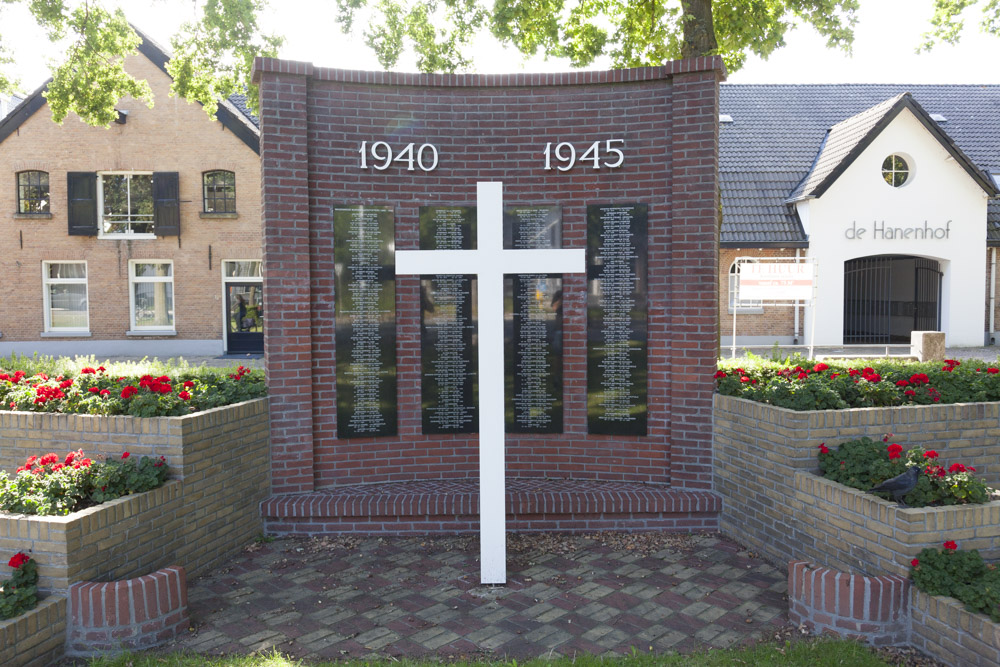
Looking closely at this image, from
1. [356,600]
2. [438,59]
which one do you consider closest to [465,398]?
[356,600]

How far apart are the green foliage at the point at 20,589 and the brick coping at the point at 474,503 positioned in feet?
6.44

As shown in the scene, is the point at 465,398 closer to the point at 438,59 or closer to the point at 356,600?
the point at 356,600

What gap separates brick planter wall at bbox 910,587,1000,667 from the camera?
338cm

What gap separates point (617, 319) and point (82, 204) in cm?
2022

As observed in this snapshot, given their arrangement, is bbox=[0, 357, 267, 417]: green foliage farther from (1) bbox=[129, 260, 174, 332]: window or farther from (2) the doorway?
(1) bbox=[129, 260, 174, 332]: window

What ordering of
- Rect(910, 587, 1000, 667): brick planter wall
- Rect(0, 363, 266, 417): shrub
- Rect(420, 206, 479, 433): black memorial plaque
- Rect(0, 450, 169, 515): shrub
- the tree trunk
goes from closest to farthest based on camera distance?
Rect(910, 587, 1000, 667): brick planter wall, Rect(0, 450, 169, 515): shrub, Rect(0, 363, 266, 417): shrub, Rect(420, 206, 479, 433): black memorial plaque, the tree trunk

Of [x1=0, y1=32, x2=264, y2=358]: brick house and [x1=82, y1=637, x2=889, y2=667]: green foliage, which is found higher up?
[x1=0, y1=32, x2=264, y2=358]: brick house

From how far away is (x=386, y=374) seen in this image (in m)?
6.16

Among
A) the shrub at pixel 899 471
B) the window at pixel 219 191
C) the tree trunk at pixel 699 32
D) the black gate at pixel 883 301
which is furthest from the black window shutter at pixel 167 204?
the black gate at pixel 883 301

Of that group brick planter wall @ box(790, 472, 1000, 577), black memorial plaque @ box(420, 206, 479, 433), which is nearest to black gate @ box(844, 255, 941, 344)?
black memorial plaque @ box(420, 206, 479, 433)

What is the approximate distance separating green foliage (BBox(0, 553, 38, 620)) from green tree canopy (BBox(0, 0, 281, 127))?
8924 mm

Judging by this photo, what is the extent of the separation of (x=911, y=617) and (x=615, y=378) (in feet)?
9.49

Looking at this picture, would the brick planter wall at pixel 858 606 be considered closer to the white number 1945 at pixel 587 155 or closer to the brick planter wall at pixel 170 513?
the white number 1945 at pixel 587 155

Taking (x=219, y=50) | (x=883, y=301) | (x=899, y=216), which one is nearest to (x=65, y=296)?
(x=219, y=50)
